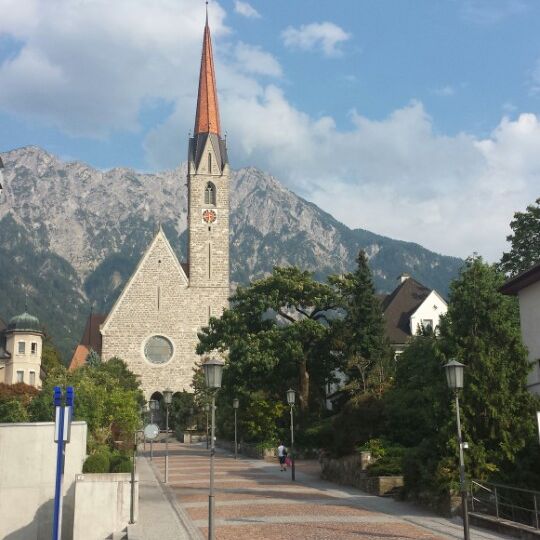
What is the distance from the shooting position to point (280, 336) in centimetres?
4128

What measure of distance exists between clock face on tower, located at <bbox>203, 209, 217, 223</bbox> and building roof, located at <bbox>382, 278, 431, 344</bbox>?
2674cm

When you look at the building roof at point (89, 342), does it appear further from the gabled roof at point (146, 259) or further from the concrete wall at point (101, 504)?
the concrete wall at point (101, 504)

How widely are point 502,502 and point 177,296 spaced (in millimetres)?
59932

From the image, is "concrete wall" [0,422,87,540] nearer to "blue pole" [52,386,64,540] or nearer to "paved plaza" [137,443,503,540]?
"paved plaza" [137,443,503,540]

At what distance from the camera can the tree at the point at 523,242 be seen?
1575 inches

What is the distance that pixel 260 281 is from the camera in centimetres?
4381

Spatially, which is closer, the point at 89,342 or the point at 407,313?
the point at 407,313

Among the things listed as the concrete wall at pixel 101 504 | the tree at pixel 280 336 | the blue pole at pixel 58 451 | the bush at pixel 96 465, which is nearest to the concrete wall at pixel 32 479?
the bush at pixel 96 465

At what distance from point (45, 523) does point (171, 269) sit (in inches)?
2232

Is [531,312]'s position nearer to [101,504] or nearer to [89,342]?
Answer: [101,504]

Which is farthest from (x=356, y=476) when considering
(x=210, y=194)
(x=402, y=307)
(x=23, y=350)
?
(x=210, y=194)

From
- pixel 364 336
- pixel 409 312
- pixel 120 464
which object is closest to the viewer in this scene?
pixel 120 464

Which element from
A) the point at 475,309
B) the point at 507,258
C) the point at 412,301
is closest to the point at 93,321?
the point at 412,301

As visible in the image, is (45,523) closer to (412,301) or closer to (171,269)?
(412,301)
